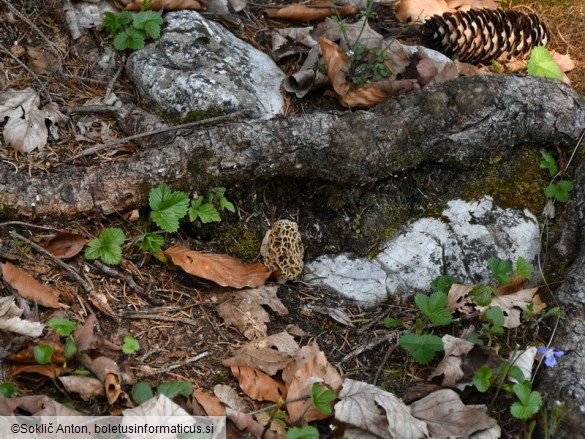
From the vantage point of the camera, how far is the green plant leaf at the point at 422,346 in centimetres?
297

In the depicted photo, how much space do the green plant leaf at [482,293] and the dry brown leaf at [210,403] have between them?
1.28 metres

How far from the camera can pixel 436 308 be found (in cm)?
311

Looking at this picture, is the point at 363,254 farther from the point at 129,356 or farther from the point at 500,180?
the point at 129,356

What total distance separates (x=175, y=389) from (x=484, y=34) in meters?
3.11

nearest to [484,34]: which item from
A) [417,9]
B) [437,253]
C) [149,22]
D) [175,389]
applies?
[417,9]

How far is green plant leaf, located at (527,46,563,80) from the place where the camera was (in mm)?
4312

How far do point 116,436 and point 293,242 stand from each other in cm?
133

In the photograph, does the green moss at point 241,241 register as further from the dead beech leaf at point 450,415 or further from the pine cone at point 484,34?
the pine cone at point 484,34

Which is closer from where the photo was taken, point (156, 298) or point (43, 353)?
point (43, 353)

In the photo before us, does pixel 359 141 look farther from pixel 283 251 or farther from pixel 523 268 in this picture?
pixel 523 268

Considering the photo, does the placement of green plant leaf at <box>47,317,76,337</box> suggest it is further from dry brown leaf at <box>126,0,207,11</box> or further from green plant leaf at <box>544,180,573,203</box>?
green plant leaf at <box>544,180,573,203</box>

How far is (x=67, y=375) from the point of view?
2.65 meters

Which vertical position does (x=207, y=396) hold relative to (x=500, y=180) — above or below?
below

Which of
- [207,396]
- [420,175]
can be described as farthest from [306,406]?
[420,175]
